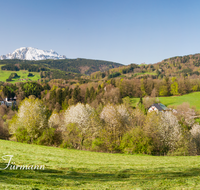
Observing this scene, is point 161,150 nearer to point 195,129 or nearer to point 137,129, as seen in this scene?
point 137,129

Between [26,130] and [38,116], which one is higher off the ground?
[38,116]

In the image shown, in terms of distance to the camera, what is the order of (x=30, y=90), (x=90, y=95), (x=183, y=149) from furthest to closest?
(x=30, y=90) < (x=90, y=95) < (x=183, y=149)

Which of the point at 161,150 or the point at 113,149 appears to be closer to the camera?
the point at 113,149

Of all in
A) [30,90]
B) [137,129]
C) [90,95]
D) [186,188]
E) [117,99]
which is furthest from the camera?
[30,90]

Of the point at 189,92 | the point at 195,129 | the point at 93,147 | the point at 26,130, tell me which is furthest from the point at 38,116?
the point at 189,92

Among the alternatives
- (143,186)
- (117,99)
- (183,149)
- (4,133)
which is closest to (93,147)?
(183,149)

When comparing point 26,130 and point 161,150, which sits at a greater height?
point 26,130

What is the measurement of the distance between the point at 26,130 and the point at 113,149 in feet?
69.8

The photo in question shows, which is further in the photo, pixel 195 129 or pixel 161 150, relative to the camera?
pixel 195 129

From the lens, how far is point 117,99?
10400cm

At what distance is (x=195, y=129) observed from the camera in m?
56.4

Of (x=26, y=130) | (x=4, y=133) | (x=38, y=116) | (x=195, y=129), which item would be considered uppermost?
(x=38, y=116)

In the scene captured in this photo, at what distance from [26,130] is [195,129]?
186 feet

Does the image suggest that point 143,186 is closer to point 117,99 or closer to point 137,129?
point 137,129
